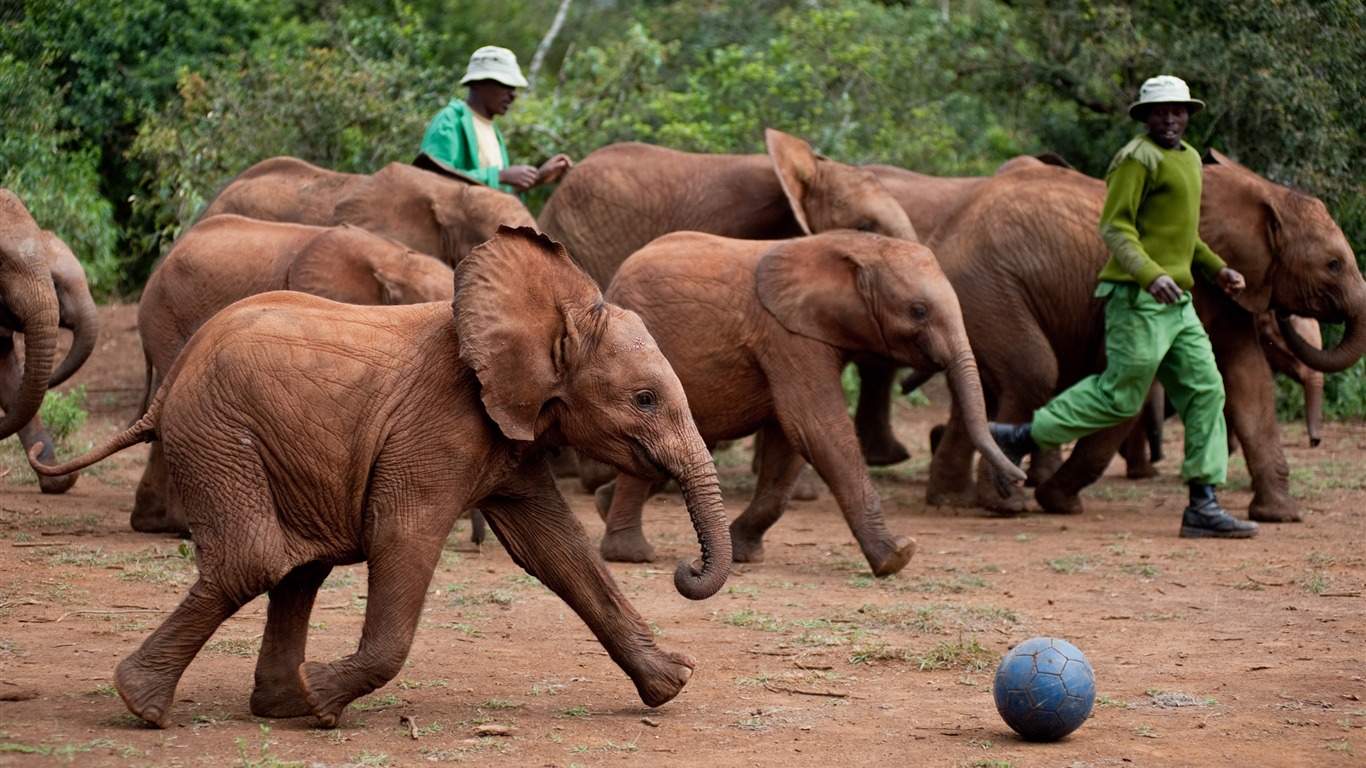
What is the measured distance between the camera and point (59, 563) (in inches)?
332

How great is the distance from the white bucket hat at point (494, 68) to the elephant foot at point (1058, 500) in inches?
168

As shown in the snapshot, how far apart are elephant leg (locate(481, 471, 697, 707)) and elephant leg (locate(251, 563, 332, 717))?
0.66m

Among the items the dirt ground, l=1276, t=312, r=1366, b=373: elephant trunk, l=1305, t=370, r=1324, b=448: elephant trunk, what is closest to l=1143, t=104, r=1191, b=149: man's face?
l=1276, t=312, r=1366, b=373: elephant trunk

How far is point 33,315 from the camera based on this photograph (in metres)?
9.41

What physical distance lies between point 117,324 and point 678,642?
10093 mm

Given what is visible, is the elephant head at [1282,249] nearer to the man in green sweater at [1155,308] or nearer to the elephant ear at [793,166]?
the man in green sweater at [1155,308]

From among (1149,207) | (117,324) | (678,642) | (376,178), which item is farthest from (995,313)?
(117,324)

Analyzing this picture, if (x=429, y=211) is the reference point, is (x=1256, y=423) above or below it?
below

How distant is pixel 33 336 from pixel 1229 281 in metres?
6.63

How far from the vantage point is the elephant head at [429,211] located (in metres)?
10.4

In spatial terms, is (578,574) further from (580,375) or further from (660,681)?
(580,375)

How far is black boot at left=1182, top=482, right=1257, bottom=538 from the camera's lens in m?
10.1

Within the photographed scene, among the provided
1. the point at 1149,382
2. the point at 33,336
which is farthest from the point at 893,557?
the point at 33,336

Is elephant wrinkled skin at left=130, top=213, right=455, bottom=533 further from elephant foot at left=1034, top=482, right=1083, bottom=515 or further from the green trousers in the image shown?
elephant foot at left=1034, top=482, right=1083, bottom=515
